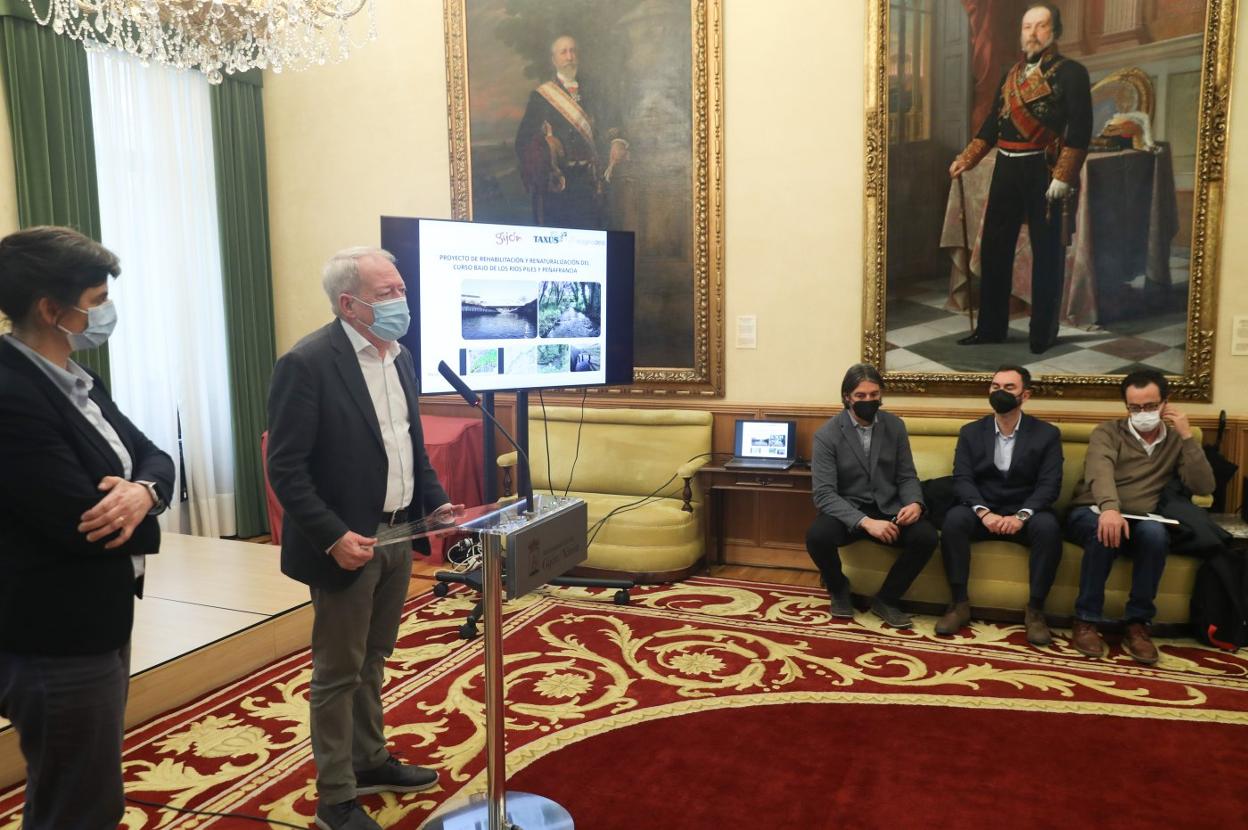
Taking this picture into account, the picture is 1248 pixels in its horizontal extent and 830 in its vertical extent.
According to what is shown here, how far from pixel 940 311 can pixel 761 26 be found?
1.81 meters

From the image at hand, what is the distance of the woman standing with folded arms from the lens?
1.65 meters

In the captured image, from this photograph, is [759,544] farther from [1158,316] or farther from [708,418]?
[1158,316]

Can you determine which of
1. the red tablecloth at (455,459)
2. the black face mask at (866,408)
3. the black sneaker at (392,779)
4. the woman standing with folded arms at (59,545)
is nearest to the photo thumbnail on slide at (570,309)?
the black face mask at (866,408)

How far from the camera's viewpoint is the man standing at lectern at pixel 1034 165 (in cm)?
443

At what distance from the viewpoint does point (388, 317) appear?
244 centimetres

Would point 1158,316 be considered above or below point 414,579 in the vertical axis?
above

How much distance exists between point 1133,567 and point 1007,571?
0.50 m

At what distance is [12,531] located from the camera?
1.67m

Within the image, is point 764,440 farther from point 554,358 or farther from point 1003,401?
point 554,358

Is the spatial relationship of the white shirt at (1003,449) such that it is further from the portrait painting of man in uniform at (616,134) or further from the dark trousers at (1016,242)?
the portrait painting of man in uniform at (616,134)

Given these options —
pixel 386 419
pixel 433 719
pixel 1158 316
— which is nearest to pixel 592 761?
pixel 433 719

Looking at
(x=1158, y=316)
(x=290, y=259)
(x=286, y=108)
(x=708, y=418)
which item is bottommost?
(x=708, y=418)

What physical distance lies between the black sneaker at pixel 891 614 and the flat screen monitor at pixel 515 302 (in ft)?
5.14

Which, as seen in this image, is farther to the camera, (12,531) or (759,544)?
(759,544)
